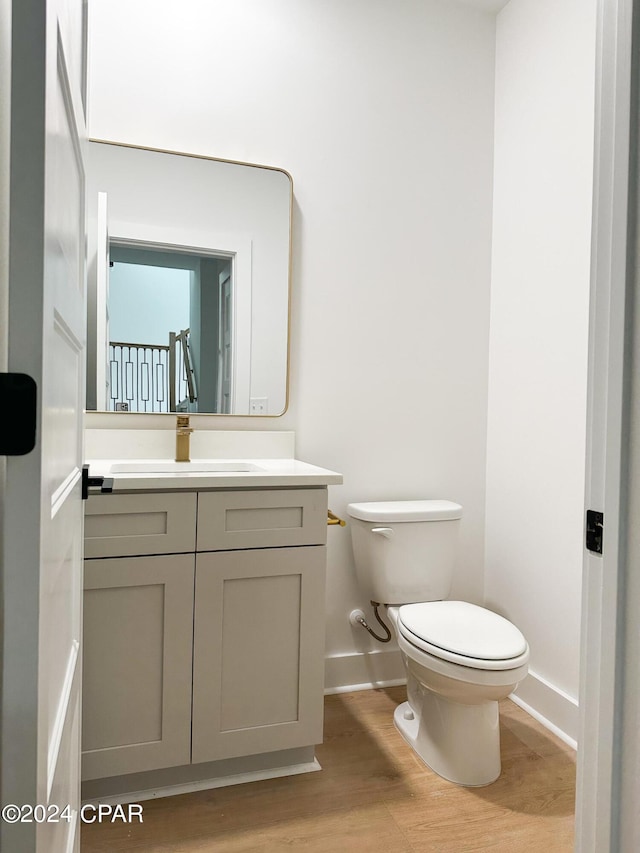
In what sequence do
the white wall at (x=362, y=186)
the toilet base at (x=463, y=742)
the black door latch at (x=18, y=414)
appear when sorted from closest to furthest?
the black door latch at (x=18, y=414), the toilet base at (x=463, y=742), the white wall at (x=362, y=186)

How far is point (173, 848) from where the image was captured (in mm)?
1434

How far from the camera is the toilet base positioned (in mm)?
1703

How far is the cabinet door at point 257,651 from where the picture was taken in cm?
159

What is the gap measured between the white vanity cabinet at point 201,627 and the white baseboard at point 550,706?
863 mm

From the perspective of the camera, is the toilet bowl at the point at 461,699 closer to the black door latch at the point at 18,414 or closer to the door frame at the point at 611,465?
the door frame at the point at 611,465

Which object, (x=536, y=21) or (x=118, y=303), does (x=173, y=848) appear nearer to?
(x=118, y=303)

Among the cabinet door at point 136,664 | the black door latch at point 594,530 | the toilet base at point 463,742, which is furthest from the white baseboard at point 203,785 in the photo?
the black door latch at point 594,530

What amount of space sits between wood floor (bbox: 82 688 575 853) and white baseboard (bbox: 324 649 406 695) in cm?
33

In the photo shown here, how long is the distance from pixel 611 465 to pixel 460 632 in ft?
3.40

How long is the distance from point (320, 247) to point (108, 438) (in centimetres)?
105

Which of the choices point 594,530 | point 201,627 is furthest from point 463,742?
point 594,530

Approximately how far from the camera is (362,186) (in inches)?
89.0

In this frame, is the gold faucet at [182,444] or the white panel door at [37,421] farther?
the gold faucet at [182,444]

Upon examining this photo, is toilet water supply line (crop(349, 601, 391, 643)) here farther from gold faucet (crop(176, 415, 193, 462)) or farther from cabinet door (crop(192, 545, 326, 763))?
gold faucet (crop(176, 415, 193, 462))
